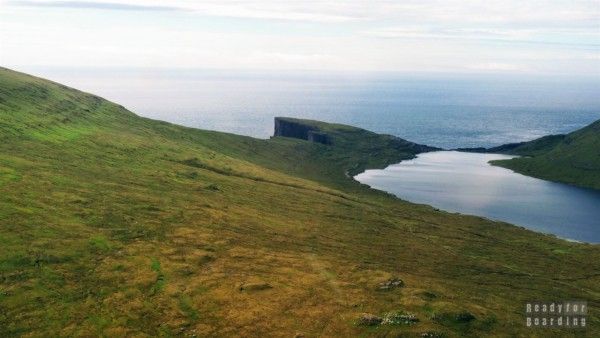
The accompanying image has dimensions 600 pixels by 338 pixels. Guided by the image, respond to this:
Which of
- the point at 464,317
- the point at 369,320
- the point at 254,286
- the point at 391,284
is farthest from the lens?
the point at 391,284

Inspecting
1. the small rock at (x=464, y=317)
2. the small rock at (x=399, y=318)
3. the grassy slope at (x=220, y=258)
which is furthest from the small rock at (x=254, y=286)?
the small rock at (x=464, y=317)

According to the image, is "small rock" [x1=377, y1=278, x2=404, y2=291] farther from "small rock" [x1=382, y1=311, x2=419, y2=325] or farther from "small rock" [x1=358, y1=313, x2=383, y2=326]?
"small rock" [x1=358, y1=313, x2=383, y2=326]

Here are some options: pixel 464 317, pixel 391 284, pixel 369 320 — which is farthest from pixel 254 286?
pixel 464 317

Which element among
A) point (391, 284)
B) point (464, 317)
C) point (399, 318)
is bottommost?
point (464, 317)

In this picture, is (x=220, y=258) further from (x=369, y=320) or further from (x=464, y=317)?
(x=464, y=317)

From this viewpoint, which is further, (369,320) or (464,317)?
(464,317)

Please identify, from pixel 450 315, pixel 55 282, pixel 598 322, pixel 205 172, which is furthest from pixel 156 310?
pixel 205 172

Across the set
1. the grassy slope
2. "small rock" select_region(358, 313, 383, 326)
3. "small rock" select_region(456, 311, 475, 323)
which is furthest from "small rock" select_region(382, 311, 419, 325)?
"small rock" select_region(456, 311, 475, 323)
